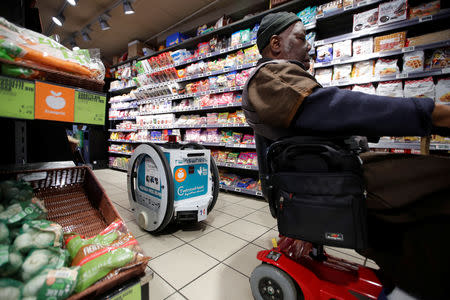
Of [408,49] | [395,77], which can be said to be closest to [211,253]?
[395,77]

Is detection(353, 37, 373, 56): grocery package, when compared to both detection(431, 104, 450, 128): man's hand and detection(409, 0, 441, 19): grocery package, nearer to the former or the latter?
detection(409, 0, 441, 19): grocery package

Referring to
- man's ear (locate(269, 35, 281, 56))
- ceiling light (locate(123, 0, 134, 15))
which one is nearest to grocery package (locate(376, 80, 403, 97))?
man's ear (locate(269, 35, 281, 56))

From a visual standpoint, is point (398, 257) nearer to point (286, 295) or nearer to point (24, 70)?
point (286, 295)

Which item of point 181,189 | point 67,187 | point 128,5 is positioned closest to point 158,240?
point 181,189

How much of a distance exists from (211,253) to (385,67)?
2692 millimetres

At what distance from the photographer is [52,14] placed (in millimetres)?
4836

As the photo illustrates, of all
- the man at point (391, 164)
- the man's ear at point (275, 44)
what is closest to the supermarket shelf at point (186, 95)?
the man's ear at point (275, 44)

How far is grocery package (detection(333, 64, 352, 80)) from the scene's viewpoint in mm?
2387

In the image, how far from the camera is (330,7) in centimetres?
243

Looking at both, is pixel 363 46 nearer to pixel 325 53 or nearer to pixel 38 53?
pixel 325 53

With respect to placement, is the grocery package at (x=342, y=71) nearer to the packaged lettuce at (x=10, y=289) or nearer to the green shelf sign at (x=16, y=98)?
the green shelf sign at (x=16, y=98)

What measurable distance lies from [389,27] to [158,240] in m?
3.29

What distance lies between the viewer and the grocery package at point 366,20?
2.19 meters

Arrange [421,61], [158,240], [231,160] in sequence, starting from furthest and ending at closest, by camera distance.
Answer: [231,160]
[421,61]
[158,240]
